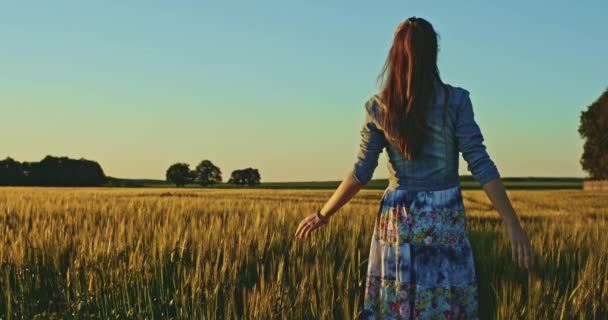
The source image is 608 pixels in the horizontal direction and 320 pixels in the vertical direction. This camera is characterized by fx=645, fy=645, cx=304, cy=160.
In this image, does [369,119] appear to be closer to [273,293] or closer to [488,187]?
[488,187]

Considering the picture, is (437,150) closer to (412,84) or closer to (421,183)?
(421,183)

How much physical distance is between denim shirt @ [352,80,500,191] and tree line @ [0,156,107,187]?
170 feet

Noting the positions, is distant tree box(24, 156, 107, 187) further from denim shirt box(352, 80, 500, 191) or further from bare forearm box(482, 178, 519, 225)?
bare forearm box(482, 178, 519, 225)

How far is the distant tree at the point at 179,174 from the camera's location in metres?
64.4

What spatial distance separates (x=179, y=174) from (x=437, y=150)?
63.1m

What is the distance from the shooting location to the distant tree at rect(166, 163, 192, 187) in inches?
2537

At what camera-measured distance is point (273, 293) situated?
3.08 meters

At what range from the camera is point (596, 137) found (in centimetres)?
3975

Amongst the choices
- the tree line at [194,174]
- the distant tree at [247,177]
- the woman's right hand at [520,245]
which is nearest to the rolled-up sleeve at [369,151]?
the woman's right hand at [520,245]

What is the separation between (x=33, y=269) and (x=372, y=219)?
328 cm

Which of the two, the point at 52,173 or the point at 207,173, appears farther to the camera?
the point at 207,173

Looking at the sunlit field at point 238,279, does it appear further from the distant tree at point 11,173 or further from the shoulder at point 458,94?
the distant tree at point 11,173

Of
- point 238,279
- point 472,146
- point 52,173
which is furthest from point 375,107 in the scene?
point 52,173

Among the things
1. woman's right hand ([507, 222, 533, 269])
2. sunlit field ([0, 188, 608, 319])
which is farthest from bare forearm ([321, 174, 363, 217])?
woman's right hand ([507, 222, 533, 269])
